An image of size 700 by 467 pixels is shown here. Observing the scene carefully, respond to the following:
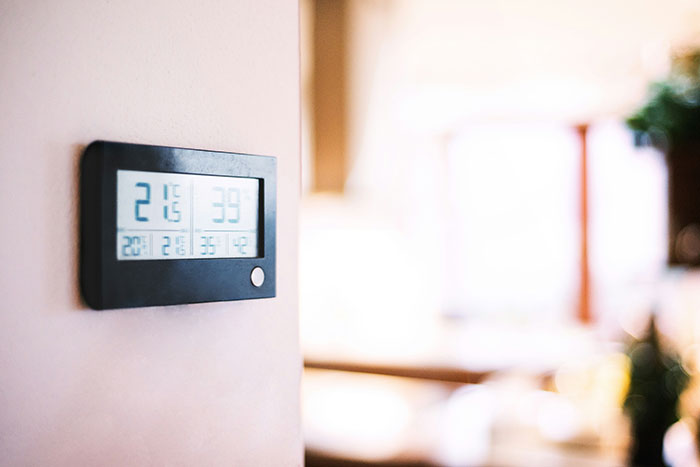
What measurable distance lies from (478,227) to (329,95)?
1.91 meters

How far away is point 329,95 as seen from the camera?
3.83 meters

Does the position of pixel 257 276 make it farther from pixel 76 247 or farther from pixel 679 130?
pixel 679 130

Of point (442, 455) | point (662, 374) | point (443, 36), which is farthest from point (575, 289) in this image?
point (662, 374)

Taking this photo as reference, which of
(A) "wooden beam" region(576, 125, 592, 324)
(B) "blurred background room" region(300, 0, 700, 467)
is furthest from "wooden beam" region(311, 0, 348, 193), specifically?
(A) "wooden beam" region(576, 125, 592, 324)

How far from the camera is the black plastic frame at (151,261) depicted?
44 centimetres

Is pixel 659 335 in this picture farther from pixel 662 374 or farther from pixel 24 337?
pixel 24 337

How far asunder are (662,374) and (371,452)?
956 millimetres

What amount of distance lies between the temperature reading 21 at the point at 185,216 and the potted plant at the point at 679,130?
171 cm

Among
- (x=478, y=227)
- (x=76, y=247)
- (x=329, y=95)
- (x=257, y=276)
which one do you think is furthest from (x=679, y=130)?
(x=478, y=227)

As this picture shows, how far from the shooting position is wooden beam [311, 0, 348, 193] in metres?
3.75

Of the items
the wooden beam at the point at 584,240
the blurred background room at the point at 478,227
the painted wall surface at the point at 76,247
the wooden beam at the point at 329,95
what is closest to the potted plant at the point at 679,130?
the blurred background room at the point at 478,227

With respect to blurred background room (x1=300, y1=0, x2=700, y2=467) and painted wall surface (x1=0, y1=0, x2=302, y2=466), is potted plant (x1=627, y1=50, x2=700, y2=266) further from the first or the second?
painted wall surface (x1=0, y1=0, x2=302, y2=466)

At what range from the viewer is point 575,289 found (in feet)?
16.2

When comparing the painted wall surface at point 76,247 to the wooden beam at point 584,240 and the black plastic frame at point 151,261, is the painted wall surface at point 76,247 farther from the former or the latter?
the wooden beam at point 584,240
